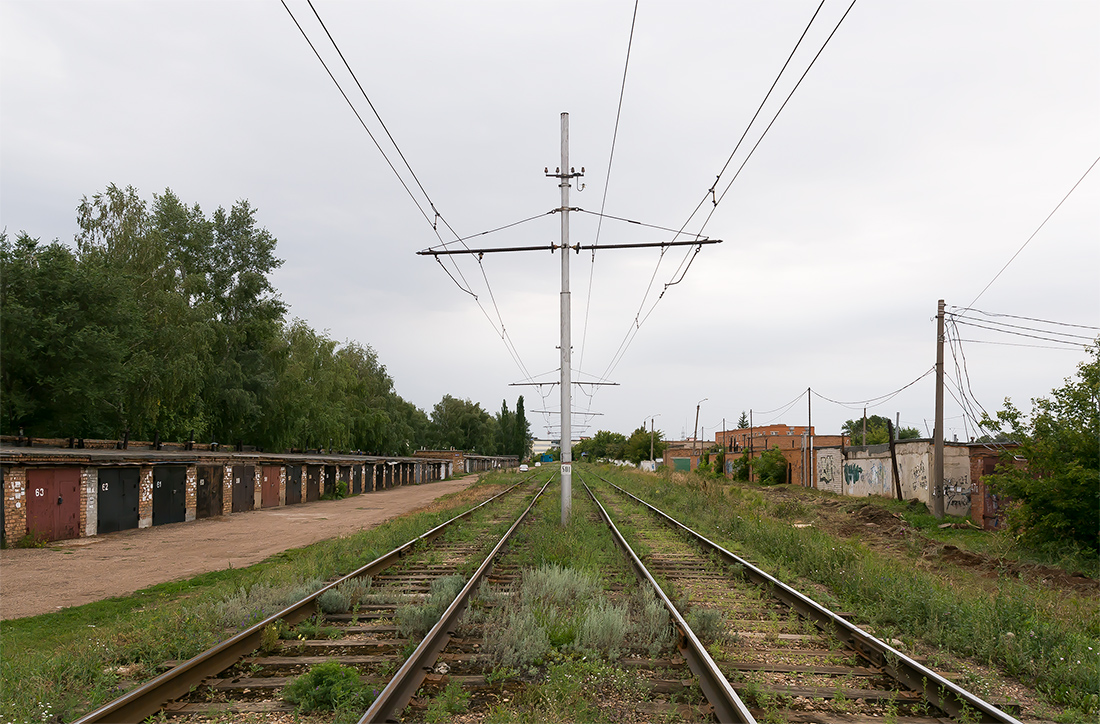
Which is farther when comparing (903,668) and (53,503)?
(53,503)

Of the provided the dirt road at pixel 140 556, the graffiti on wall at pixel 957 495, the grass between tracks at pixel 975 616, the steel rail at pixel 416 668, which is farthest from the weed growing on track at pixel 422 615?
the graffiti on wall at pixel 957 495

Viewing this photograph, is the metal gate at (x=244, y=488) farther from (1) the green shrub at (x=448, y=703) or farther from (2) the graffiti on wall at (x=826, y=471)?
(2) the graffiti on wall at (x=826, y=471)

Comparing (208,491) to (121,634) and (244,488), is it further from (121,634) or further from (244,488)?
(121,634)

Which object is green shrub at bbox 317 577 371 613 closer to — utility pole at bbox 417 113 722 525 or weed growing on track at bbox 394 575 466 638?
weed growing on track at bbox 394 575 466 638

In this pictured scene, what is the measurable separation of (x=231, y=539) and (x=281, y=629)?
14592mm

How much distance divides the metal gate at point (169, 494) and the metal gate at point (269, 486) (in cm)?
700

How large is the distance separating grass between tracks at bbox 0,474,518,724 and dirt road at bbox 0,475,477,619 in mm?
1201

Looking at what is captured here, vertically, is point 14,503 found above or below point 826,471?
above

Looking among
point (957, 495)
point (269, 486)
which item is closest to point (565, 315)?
point (957, 495)

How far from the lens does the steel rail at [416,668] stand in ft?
17.9

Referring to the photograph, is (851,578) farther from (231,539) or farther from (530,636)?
(231,539)

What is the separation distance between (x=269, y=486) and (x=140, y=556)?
16847mm

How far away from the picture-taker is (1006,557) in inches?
638

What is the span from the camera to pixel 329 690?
580 centimetres
